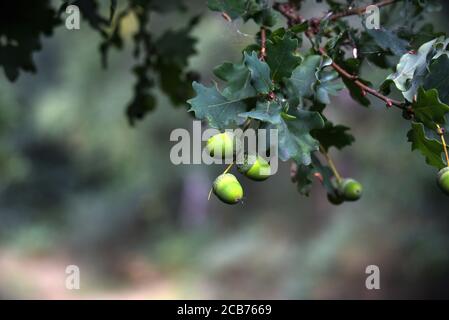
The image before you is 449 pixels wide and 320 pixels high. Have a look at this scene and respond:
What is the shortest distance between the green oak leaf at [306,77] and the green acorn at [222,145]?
184 mm

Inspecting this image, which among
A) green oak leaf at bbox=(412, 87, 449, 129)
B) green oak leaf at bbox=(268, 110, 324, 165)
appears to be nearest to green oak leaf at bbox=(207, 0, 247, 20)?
green oak leaf at bbox=(268, 110, 324, 165)

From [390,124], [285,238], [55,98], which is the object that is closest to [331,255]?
[390,124]

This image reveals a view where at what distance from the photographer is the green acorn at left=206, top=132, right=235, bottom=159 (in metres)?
1.28

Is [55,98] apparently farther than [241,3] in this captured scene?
Yes

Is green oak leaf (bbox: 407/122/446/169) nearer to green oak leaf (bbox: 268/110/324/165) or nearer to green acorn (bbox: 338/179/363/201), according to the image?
green oak leaf (bbox: 268/110/324/165)

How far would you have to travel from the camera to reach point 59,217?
10422mm

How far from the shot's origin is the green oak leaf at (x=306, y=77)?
135cm

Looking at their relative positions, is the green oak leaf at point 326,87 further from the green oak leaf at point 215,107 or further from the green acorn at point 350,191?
the green acorn at point 350,191

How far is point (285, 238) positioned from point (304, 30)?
7526 mm

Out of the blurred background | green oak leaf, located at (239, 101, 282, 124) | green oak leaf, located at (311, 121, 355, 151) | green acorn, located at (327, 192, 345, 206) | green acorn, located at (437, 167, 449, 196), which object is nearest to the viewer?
green oak leaf, located at (239, 101, 282, 124)

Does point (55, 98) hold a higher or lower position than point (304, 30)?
higher

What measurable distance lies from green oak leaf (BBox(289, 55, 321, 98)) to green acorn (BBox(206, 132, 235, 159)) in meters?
0.18
